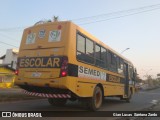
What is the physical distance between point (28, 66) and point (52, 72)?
1232mm

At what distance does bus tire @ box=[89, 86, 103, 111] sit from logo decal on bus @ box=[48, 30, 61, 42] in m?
3.13

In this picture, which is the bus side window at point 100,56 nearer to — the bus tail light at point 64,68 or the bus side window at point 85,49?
the bus side window at point 85,49

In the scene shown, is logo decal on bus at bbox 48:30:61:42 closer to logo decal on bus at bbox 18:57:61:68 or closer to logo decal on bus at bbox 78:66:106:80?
logo decal on bus at bbox 18:57:61:68

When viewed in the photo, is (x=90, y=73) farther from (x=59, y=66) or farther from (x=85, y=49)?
(x=59, y=66)

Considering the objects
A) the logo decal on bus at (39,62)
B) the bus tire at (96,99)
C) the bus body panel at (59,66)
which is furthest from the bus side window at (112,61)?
the logo decal on bus at (39,62)

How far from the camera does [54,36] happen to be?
11.2 metres

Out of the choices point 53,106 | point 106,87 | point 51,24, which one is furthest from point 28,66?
point 106,87

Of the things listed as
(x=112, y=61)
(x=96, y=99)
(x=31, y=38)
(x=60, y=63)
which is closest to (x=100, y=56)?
(x=96, y=99)

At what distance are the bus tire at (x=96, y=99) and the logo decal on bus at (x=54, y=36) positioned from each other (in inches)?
123

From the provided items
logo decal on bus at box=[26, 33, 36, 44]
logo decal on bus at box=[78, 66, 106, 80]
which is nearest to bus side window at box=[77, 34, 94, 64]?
logo decal on bus at box=[78, 66, 106, 80]

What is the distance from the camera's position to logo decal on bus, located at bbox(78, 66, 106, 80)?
11.3m

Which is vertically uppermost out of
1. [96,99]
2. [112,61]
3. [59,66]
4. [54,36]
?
[54,36]

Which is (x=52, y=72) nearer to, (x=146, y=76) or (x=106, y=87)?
(x=106, y=87)

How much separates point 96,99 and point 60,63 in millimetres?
3368
